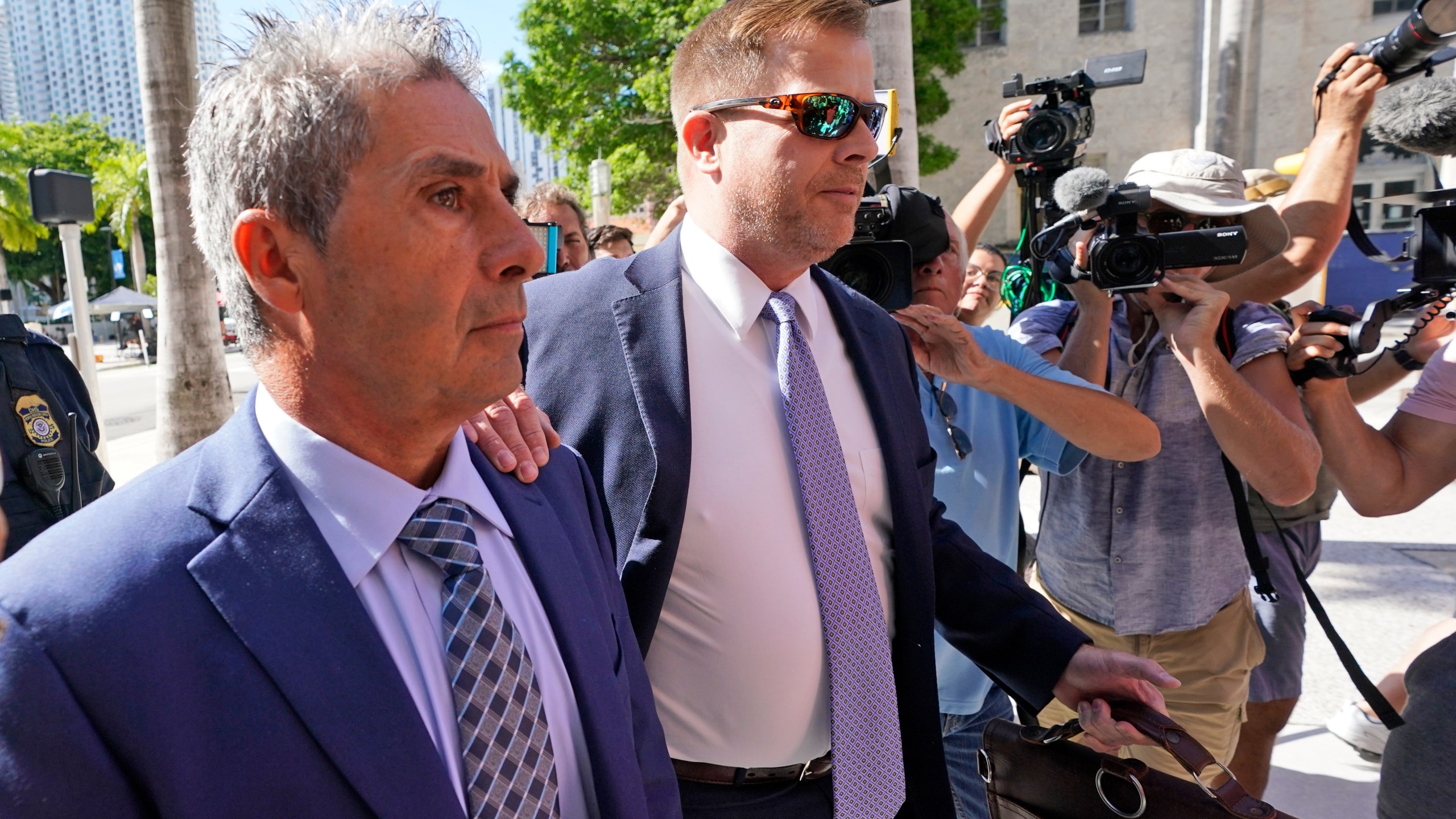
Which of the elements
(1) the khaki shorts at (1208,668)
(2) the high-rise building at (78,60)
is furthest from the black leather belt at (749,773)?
(2) the high-rise building at (78,60)

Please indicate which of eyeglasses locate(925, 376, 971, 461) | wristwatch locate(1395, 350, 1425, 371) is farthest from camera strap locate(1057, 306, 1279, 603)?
eyeglasses locate(925, 376, 971, 461)

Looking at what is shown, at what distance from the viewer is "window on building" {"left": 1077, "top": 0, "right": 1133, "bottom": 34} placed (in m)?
24.3

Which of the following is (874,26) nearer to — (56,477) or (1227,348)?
(1227,348)

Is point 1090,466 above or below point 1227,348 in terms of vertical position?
below

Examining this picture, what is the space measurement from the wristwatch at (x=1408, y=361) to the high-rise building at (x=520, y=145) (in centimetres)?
221

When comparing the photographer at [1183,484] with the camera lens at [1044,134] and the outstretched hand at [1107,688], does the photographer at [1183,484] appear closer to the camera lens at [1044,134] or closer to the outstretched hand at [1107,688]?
the camera lens at [1044,134]

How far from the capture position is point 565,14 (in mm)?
21891

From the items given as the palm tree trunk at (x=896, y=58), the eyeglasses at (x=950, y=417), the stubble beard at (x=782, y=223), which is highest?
the palm tree trunk at (x=896, y=58)

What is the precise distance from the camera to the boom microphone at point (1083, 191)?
2.56 meters

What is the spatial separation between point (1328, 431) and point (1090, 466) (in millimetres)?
579

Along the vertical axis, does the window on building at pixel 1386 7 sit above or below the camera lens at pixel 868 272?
above

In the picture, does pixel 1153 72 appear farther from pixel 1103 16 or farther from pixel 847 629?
pixel 847 629

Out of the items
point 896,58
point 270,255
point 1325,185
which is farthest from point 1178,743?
point 896,58

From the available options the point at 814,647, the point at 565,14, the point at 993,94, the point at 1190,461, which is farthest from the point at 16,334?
the point at 993,94
